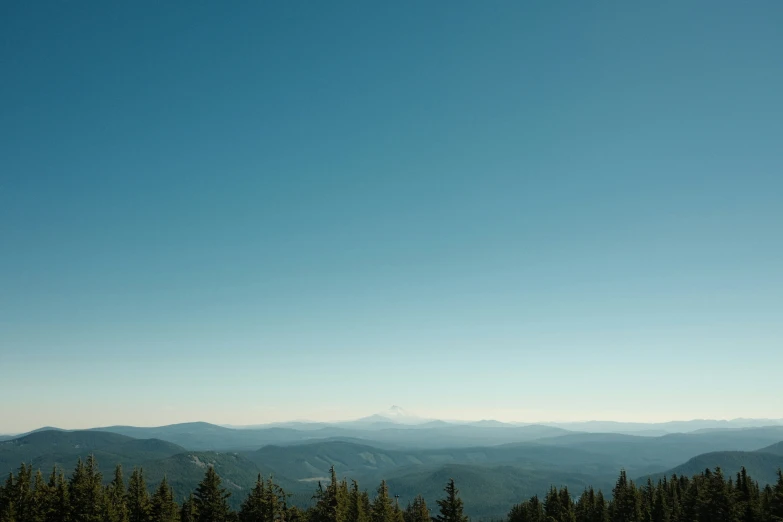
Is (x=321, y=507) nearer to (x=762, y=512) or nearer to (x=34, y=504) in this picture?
(x=34, y=504)

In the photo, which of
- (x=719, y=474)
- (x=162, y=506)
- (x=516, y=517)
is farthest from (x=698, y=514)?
(x=162, y=506)

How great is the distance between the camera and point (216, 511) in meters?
56.2

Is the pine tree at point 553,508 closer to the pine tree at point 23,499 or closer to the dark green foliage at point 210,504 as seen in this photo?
the dark green foliage at point 210,504

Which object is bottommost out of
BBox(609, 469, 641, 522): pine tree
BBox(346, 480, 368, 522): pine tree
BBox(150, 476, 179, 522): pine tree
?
BBox(609, 469, 641, 522): pine tree

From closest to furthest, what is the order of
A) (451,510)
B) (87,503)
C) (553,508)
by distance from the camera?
(451,510), (87,503), (553,508)

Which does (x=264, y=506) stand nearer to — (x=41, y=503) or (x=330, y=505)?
(x=330, y=505)

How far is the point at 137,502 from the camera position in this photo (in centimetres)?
5762

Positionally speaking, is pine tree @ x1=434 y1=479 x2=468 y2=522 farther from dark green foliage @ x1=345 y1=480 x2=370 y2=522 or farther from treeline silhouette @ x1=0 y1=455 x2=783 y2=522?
dark green foliage @ x1=345 y1=480 x2=370 y2=522

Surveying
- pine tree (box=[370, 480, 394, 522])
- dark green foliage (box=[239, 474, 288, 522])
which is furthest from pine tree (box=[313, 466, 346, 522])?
pine tree (box=[370, 480, 394, 522])

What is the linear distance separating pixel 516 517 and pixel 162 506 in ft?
253

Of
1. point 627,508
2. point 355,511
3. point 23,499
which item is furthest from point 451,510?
point 627,508

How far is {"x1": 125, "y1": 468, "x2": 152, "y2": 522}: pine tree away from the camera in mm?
56594

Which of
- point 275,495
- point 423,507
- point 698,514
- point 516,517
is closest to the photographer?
point 275,495

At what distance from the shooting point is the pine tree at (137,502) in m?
56.6
